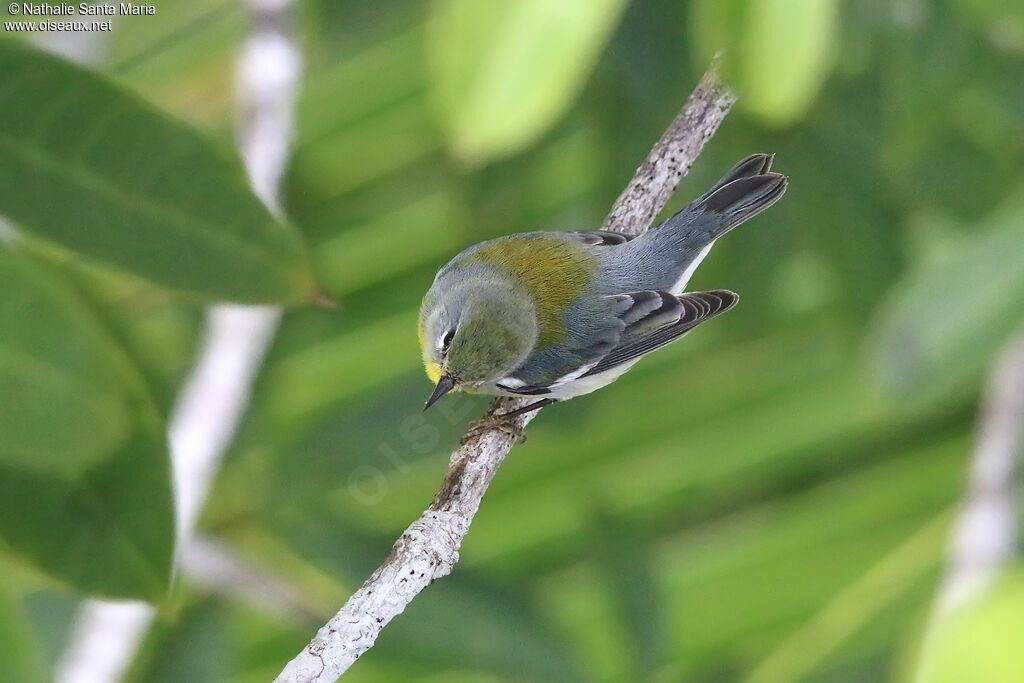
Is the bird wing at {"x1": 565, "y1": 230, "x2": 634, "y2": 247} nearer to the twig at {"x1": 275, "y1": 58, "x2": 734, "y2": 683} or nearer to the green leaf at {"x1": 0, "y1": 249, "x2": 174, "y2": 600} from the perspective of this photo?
the twig at {"x1": 275, "y1": 58, "x2": 734, "y2": 683}

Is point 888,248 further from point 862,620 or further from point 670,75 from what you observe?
point 862,620

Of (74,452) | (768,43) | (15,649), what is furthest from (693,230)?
(15,649)

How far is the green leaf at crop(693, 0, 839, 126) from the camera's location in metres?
0.86

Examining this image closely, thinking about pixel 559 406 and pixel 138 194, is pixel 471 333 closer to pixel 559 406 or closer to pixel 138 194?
pixel 559 406

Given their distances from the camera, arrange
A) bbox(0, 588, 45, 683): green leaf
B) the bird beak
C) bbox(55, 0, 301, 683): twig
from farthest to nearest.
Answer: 1. bbox(55, 0, 301, 683): twig
2. the bird beak
3. bbox(0, 588, 45, 683): green leaf

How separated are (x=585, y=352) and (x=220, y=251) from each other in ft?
2.33

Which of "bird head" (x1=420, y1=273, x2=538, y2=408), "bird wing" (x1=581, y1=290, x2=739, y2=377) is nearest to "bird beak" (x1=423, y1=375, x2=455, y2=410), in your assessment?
"bird head" (x1=420, y1=273, x2=538, y2=408)

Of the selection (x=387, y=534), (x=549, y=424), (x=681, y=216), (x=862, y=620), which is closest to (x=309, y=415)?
(x=387, y=534)

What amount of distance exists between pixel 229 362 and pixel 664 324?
73cm

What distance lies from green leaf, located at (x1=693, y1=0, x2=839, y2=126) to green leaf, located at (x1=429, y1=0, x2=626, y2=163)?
100 mm

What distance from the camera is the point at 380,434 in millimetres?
1813

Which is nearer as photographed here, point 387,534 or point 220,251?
point 220,251

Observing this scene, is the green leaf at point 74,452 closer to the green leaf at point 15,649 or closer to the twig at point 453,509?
the green leaf at point 15,649

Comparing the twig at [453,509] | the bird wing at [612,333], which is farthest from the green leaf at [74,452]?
the bird wing at [612,333]
